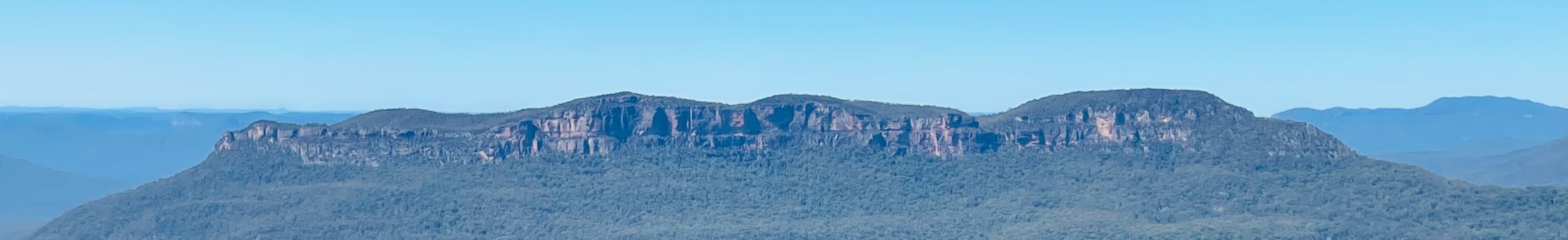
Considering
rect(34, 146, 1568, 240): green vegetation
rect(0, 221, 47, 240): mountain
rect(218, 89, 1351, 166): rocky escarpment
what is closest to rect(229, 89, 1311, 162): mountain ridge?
rect(218, 89, 1351, 166): rocky escarpment

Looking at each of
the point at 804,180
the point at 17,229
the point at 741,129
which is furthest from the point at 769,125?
the point at 17,229

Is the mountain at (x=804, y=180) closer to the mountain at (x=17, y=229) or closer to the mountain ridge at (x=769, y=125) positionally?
the mountain ridge at (x=769, y=125)

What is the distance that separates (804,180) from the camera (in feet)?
457

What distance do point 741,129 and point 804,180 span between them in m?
6.88

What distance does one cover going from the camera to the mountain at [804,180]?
395 feet

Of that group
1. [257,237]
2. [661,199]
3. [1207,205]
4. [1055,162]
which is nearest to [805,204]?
[661,199]

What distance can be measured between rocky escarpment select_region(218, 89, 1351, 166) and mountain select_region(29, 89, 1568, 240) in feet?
0.53

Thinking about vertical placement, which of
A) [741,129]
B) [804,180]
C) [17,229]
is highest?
[741,129]

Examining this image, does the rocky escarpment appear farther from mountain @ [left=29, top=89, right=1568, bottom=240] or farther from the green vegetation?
the green vegetation

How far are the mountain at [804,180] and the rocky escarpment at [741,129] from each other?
0.53ft

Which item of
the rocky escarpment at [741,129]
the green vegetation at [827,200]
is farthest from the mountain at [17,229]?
the rocky escarpment at [741,129]

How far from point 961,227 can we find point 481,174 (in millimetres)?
35689

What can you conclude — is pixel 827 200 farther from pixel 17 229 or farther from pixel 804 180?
pixel 17 229

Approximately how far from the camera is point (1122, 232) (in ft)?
379
